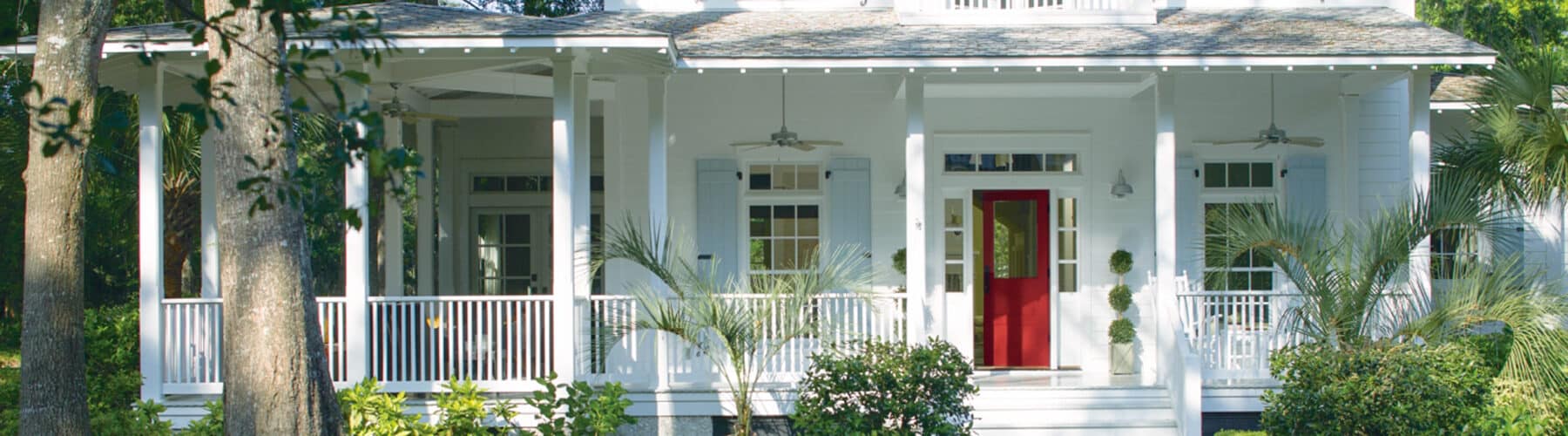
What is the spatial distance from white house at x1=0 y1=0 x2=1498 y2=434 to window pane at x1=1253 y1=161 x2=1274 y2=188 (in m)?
0.02

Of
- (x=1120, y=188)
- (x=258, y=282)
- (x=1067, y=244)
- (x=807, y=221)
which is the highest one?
(x=1120, y=188)

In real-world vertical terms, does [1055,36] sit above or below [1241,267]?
above

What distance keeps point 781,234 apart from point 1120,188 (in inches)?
118

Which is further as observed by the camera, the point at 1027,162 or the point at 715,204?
the point at 1027,162

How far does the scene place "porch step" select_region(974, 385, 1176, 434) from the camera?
9148 mm

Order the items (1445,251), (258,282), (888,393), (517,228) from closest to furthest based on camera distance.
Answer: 1. (258,282)
2. (888,393)
3. (1445,251)
4. (517,228)

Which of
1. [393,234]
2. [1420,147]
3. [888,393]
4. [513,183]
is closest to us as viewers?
[888,393]

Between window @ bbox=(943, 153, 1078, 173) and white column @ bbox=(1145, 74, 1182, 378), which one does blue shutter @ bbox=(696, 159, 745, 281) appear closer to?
window @ bbox=(943, 153, 1078, 173)

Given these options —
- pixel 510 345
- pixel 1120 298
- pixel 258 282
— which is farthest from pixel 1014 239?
pixel 258 282

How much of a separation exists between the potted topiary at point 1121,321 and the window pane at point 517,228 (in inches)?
245

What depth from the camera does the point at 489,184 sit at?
44.1 feet

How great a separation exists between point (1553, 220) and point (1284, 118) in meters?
2.70

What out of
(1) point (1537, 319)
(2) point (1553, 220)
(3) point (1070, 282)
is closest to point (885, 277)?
(3) point (1070, 282)

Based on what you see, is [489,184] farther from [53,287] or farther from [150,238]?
[53,287]
